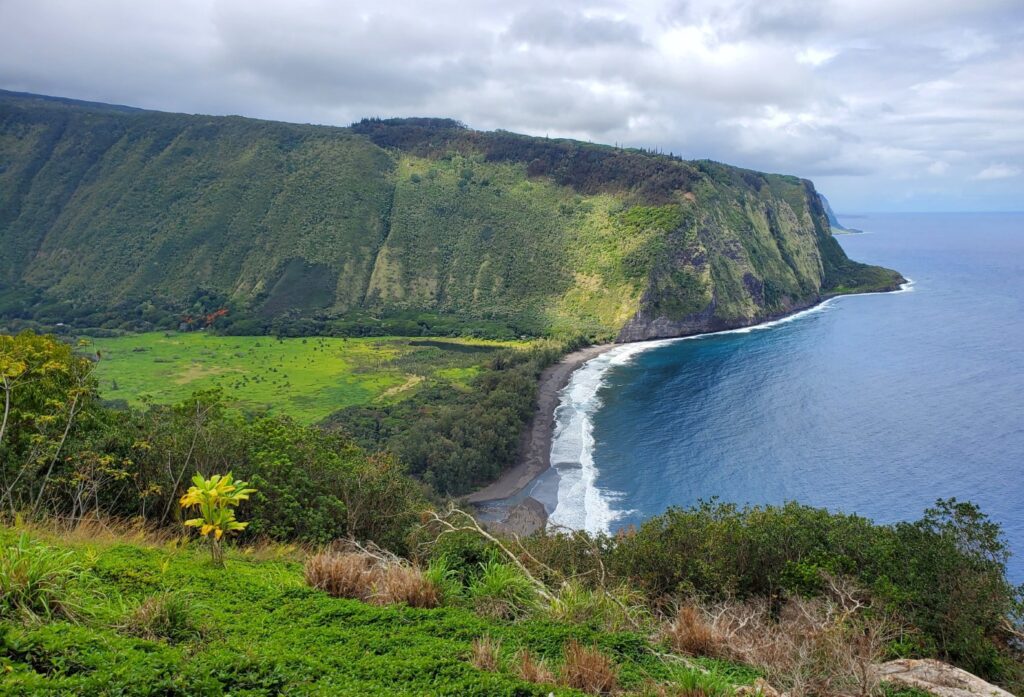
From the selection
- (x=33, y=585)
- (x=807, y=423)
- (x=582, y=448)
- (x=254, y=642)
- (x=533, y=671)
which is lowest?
(x=582, y=448)

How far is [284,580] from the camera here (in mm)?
11055

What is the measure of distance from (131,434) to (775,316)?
12045cm

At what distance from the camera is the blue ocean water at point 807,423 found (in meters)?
46.1

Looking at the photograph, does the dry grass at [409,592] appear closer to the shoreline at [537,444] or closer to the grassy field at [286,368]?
the shoreline at [537,444]

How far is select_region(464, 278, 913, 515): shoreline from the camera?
50.2 m

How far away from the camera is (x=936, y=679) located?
30.7ft

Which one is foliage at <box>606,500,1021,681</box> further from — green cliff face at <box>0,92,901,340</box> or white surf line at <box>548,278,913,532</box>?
green cliff face at <box>0,92,901,340</box>

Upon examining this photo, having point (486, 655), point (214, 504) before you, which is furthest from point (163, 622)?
point (486, 655)

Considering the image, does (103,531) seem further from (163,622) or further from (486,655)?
(486,655)

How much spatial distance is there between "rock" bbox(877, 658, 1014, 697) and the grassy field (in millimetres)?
58798

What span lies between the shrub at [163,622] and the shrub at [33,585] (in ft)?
2.45

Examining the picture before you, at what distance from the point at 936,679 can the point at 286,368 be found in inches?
3328

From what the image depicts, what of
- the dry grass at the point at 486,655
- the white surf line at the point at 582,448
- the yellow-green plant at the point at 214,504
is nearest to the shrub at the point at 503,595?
the dry grass at the point at 486,655

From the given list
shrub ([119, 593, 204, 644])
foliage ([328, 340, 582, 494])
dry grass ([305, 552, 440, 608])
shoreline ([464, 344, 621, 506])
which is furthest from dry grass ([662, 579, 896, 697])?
foliage ([328, 340, 582, 494])
